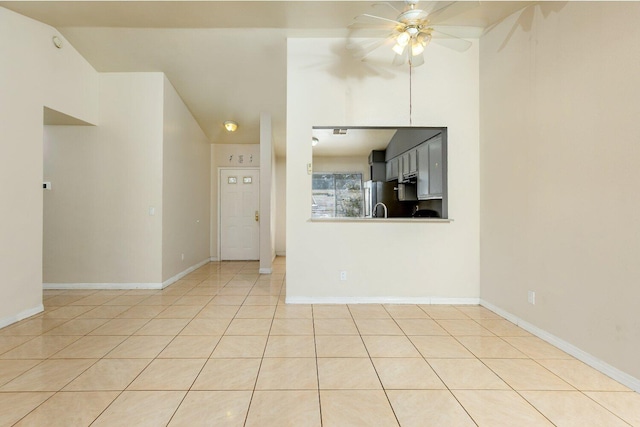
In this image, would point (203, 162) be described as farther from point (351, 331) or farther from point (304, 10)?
point (351, 331)

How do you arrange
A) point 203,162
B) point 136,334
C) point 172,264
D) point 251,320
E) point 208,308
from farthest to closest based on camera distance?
point 203,162 < point 172,264 < point 208,308 < point 251,320 < point 136,334

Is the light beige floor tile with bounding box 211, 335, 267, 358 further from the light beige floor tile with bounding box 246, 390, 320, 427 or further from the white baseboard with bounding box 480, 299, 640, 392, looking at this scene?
the white baseboard with bounding box 480, 299, 640, 392

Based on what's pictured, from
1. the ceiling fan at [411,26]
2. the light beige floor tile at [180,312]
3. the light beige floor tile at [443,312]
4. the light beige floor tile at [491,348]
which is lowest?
the light beige floor tile at [491,348]

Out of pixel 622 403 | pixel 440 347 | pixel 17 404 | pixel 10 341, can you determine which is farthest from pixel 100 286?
pixel 622 403

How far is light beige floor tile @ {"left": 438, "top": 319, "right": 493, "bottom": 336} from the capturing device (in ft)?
8.88

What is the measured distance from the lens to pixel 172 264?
460 centimetres

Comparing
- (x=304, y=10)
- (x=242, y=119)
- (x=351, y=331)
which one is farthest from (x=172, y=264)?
(x=304, y=10)

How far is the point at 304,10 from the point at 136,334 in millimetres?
3411

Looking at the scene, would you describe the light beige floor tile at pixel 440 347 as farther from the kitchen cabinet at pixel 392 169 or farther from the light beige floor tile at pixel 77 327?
the light beige floor tile at pixel 77 327

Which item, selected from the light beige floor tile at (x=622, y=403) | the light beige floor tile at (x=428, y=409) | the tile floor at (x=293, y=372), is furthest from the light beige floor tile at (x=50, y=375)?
the light beige floor tile at (x=622, y=403)

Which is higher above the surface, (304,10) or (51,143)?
(304,10)

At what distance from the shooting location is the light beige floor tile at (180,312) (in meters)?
3.13

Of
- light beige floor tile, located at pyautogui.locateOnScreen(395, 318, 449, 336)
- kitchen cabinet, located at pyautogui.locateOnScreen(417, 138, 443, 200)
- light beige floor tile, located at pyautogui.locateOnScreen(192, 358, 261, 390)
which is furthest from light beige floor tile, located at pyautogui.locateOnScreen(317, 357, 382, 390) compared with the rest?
kitchen cabinet, located at pyautogui.locateOnScreen(417, 138, 443, 200)

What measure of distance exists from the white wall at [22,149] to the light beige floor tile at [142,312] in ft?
3.04
